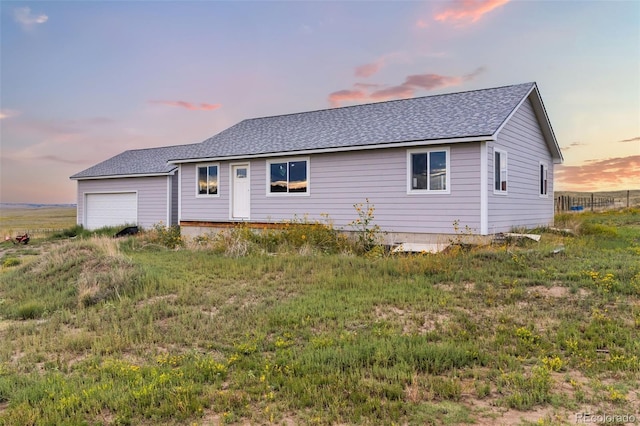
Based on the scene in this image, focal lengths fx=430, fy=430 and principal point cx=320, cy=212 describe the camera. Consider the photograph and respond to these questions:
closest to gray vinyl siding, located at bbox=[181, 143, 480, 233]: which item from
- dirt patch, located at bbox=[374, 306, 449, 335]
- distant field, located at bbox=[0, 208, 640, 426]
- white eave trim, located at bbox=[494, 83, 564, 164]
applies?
distant field, located at bbox=[0, 208, 640, 426]

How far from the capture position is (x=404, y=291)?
7910 millimetres

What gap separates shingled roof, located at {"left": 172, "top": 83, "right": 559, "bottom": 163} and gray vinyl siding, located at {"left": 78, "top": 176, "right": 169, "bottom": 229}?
449 cm

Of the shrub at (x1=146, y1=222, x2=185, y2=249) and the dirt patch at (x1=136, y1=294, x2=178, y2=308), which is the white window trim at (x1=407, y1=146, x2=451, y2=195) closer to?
the dirt patch at (x1=136, y1=294, x2=178, y2=308)

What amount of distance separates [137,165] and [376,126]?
51.4 ft

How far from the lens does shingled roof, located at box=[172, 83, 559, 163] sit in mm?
13508

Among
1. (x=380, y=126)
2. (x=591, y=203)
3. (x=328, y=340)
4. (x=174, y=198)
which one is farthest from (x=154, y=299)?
(x=591, y=203)

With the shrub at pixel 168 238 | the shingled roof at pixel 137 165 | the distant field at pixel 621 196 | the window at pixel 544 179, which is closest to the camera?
the shrub at pixel 168 238

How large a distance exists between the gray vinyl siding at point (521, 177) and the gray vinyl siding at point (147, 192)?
16369 mm

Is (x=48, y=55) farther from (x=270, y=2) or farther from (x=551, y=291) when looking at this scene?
(x=551, y=291)

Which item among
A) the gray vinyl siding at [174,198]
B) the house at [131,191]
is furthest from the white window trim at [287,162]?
the gray vinyl siding at [174,198]

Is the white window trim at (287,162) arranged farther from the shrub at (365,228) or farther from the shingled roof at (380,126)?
the shrub at (365,228)

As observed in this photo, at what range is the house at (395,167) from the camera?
42.9 ft

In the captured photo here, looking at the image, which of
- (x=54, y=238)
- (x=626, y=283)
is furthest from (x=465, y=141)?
(x=54, y=238)

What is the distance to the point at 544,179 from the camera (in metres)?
18.2
